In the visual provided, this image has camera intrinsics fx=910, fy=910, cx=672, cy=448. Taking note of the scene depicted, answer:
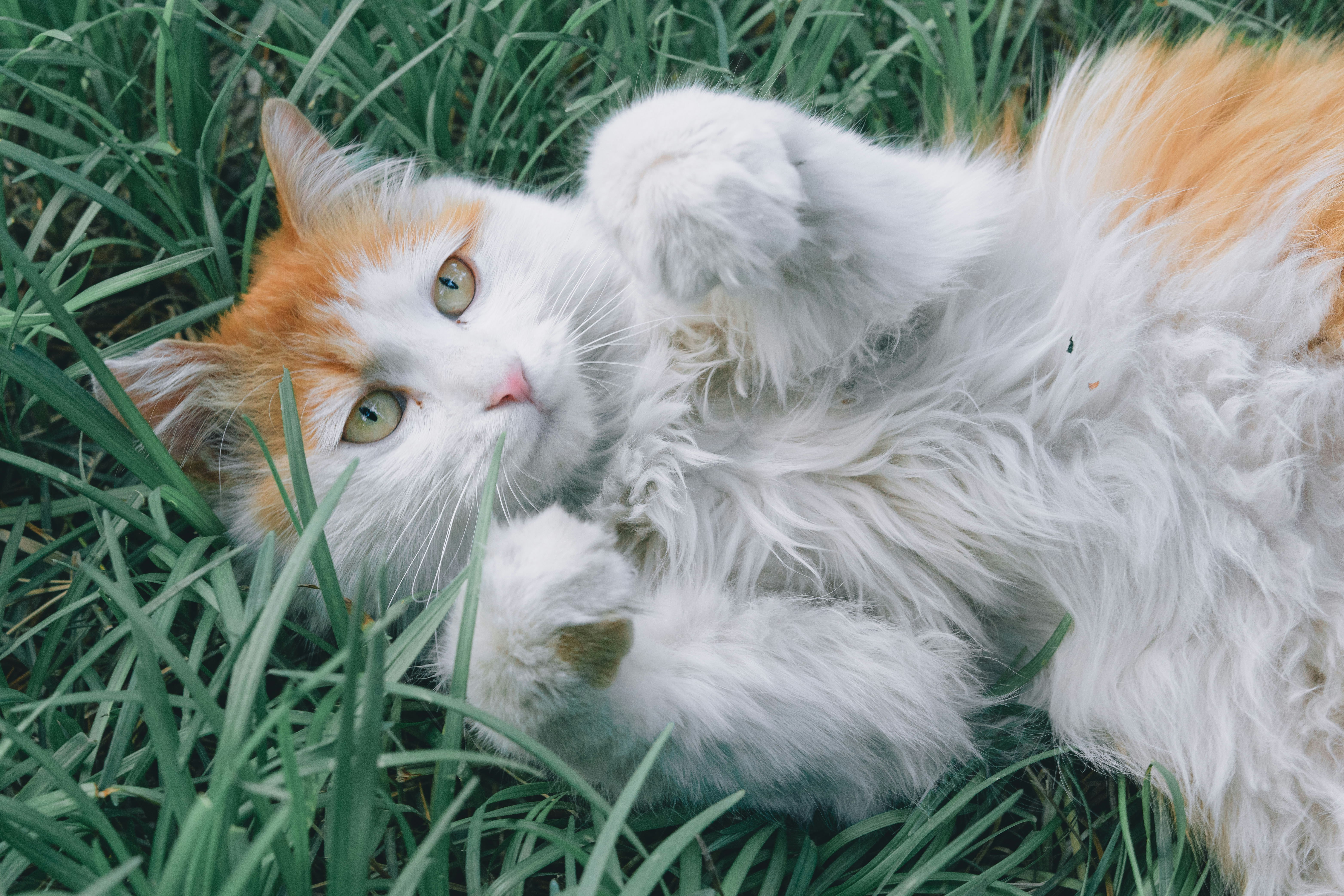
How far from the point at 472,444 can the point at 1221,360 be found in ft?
3.74

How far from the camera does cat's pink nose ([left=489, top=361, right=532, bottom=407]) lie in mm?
1360

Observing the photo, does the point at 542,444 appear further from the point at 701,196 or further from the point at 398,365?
the point at 701,196

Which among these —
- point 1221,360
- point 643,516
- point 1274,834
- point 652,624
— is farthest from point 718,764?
point 1221,360

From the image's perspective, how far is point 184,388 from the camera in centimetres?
159

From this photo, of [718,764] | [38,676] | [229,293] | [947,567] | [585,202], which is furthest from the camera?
[229,293]

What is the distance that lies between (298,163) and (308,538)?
0.86 m

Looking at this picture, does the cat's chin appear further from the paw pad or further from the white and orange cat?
the paw pad

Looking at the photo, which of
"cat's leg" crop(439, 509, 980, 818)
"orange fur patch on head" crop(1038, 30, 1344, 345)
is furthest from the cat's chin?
"orange fur patch on head" crop(1038, 30, 1344, 345)

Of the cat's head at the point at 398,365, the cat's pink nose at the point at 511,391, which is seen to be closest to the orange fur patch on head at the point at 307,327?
the cat's head at the point at 398,365

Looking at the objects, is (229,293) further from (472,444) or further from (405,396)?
(472,444)

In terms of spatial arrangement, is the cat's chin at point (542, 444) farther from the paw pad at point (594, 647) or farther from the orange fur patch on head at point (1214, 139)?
the orange fur patch on head at point (1214, 139)

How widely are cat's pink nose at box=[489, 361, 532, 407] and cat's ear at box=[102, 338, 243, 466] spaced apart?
55 centimetres

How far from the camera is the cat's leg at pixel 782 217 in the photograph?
1.17 metres

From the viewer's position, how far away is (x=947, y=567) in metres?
1.44
